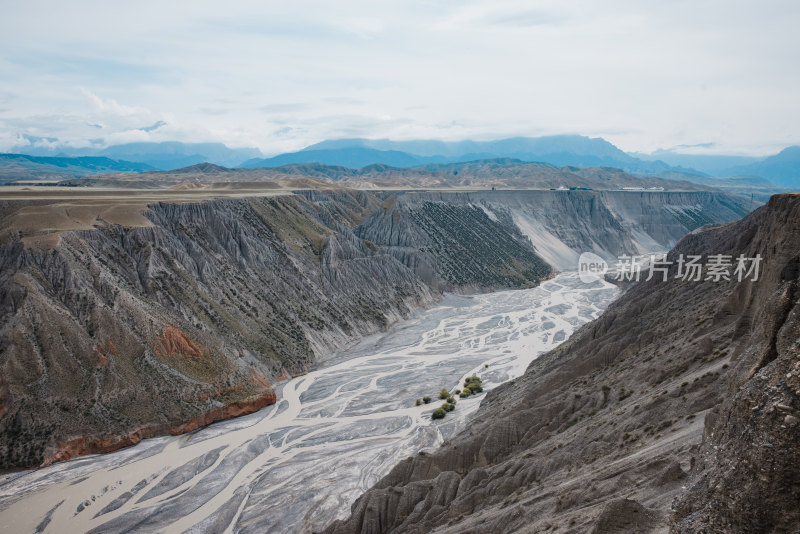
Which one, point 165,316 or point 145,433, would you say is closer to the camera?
point 145,433

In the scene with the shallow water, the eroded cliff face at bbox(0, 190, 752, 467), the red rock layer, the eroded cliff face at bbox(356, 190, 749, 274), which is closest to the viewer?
the shallow water

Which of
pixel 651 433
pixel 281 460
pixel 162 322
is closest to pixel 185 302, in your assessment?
pixel 162 322

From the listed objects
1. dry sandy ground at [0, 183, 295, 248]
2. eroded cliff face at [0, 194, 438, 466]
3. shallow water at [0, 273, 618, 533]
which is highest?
dry sandy ground at [0, 183, 295, 248]

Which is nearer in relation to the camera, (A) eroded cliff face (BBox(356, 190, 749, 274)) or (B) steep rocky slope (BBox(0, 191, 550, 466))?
(B) steep rocky slope (BBox(0, 191, 550, 466))

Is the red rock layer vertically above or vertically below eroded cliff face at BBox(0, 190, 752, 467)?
below

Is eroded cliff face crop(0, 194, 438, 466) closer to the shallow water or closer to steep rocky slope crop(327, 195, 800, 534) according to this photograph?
the shallow water

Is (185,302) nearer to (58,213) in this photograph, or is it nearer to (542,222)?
(58,213)

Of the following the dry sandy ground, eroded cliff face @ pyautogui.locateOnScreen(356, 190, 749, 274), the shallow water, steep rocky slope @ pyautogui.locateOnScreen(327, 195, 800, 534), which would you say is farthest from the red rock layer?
A: eroded cliff face @ pyautogui.locateOnScreen(356, 190, 749, 274)

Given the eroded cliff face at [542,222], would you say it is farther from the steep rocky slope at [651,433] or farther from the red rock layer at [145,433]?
the steep rocky slope at [651,433]
